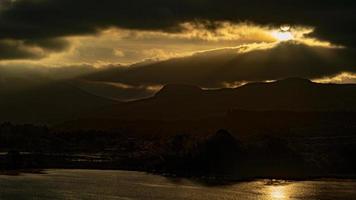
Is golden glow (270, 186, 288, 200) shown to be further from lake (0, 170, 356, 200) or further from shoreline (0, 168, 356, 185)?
shoreline (0, 168, 356, 185)

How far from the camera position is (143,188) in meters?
112

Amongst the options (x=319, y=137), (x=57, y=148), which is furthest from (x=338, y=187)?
(x=57, y=148)

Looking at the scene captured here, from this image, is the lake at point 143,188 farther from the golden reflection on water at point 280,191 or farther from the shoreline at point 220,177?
the shoreline at point 220,177

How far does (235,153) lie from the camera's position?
14625 cm

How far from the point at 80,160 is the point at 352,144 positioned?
6271 centimetres

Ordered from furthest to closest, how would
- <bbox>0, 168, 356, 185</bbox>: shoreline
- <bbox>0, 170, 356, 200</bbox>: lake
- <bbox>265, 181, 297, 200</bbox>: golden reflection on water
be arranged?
1. <bbox>0, 168, 356, 185</bbox>: shoreline
2. <bbox>265, 181, 297, 200</bbox>: golden reflection on water
3. <bbox>0, 170, 356, 200</bbox>: lake

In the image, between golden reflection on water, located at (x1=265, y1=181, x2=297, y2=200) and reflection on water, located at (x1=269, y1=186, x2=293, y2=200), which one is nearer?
golden reflection on water, located at (x1=265, y1=181, x2=297, y2=200)

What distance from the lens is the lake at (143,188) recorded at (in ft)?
338

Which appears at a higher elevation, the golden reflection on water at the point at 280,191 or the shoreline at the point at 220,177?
the shoreline at the point at 220,177

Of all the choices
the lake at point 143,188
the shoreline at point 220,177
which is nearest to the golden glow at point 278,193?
the lake at point 143,188

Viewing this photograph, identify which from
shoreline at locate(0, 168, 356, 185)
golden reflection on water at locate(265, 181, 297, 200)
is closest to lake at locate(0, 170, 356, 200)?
golden reflection on water at locate(265, 181, 297, 200)

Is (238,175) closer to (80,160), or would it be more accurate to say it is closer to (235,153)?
(235,153)

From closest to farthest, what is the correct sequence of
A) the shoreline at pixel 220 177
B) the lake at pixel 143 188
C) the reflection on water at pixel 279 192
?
the lake at pixel 143 188, the reflection on water at pixel 279 192, the shoreline at pixel 220 177

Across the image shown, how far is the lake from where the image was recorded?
338 feet
